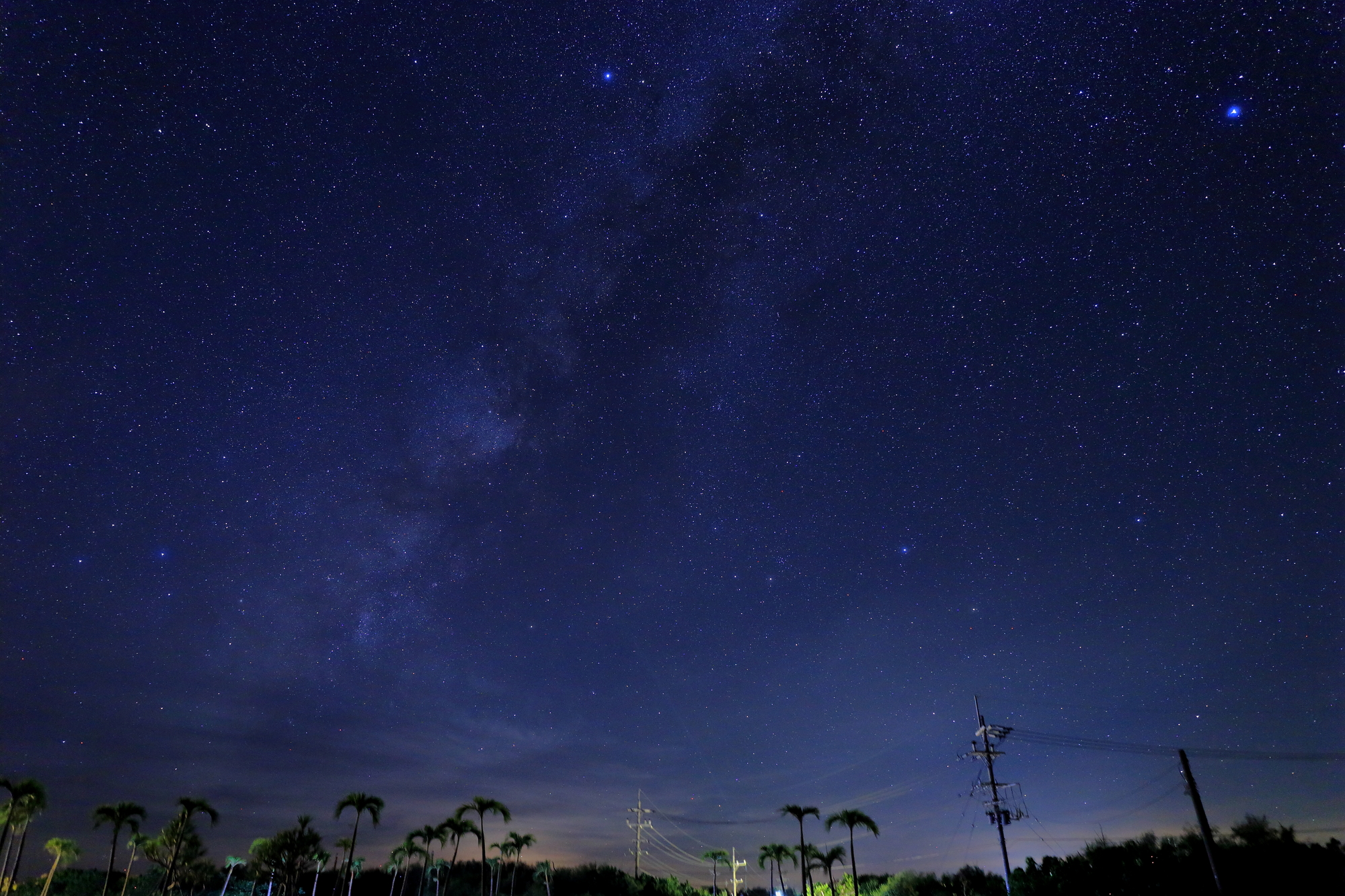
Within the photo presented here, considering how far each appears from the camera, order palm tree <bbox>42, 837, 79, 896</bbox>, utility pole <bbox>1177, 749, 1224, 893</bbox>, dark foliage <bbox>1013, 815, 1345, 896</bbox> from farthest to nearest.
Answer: palm tree <bbox>42, 837, 79, 896</bbox>
dark foliage <bbox>1013, 815, 1345, 896</bbox>
utility pole <bbox>1177, 749, 1224, 893</bbox>

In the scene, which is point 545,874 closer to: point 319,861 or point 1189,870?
point 319,861

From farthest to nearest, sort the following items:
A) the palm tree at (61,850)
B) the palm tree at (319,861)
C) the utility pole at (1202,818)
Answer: the palm tree at (319,861) → the palm tree at (61,850) → the utility pole at (1202,818)

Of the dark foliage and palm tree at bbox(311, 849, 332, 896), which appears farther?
palm tree at bbox(311, 849, 332, 896)

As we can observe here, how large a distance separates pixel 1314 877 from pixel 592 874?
278 ft

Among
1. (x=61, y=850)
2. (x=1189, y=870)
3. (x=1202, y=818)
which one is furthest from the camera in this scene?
(x=61, y=850)

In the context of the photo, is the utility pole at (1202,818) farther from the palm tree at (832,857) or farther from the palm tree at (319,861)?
the palm tree at (319,861)

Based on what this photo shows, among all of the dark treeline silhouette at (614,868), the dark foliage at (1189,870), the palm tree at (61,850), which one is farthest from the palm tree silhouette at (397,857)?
the dark foliage at (1189,870)

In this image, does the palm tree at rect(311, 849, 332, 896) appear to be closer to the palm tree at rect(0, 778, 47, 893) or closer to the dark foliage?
the palm tree at rect(0, 778, 47, 893)

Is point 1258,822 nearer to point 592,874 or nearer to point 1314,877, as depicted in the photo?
point 1314,877

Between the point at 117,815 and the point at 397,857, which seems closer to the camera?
the point at 117,815

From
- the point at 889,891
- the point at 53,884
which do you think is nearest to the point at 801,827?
the point at 889,891

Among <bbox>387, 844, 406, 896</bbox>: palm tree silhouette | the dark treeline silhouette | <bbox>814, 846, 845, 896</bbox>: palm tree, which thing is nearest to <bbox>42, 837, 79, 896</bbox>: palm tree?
the dark treeline silhouette

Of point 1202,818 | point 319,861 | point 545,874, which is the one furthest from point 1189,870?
point 319,861

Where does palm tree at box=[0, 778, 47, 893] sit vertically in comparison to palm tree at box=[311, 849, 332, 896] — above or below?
above
